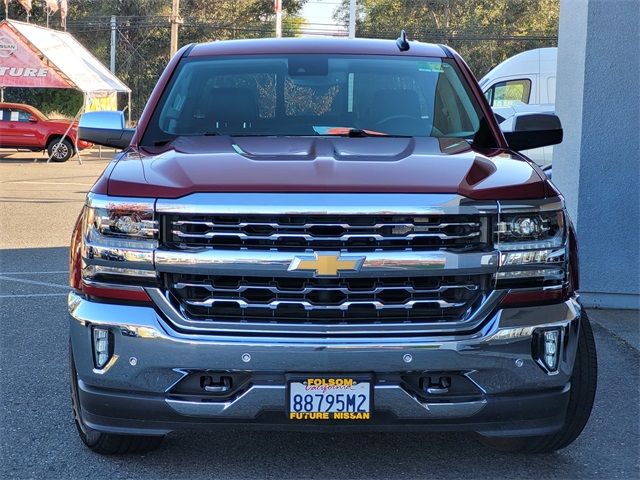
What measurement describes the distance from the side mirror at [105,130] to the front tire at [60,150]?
21.7m

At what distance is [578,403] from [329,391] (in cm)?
116

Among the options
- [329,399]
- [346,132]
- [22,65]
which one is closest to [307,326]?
[329,399]

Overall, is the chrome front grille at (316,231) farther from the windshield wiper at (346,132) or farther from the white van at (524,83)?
the white van at (524,83)

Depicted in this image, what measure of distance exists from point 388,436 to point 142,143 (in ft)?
6.03

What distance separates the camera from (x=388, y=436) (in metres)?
4.45

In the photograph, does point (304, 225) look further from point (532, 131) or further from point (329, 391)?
point (532, 131)

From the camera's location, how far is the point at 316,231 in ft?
11.3

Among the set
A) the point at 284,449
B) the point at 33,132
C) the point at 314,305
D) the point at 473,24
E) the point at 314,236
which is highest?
the point at 473,24

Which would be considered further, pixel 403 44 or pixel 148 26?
pixel 148 26

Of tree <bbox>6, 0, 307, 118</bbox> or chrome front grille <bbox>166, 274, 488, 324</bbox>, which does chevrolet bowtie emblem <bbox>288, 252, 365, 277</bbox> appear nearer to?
chrome front grille <bbox>166, 274, 488, 324</bbox>

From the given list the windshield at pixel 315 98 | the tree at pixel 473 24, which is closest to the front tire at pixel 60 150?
the windshield at pixel 315 98

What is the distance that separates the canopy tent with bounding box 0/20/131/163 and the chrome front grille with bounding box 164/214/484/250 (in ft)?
75.7

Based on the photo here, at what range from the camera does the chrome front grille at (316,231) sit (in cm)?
343

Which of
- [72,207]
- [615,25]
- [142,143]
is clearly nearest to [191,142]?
[142,143]
